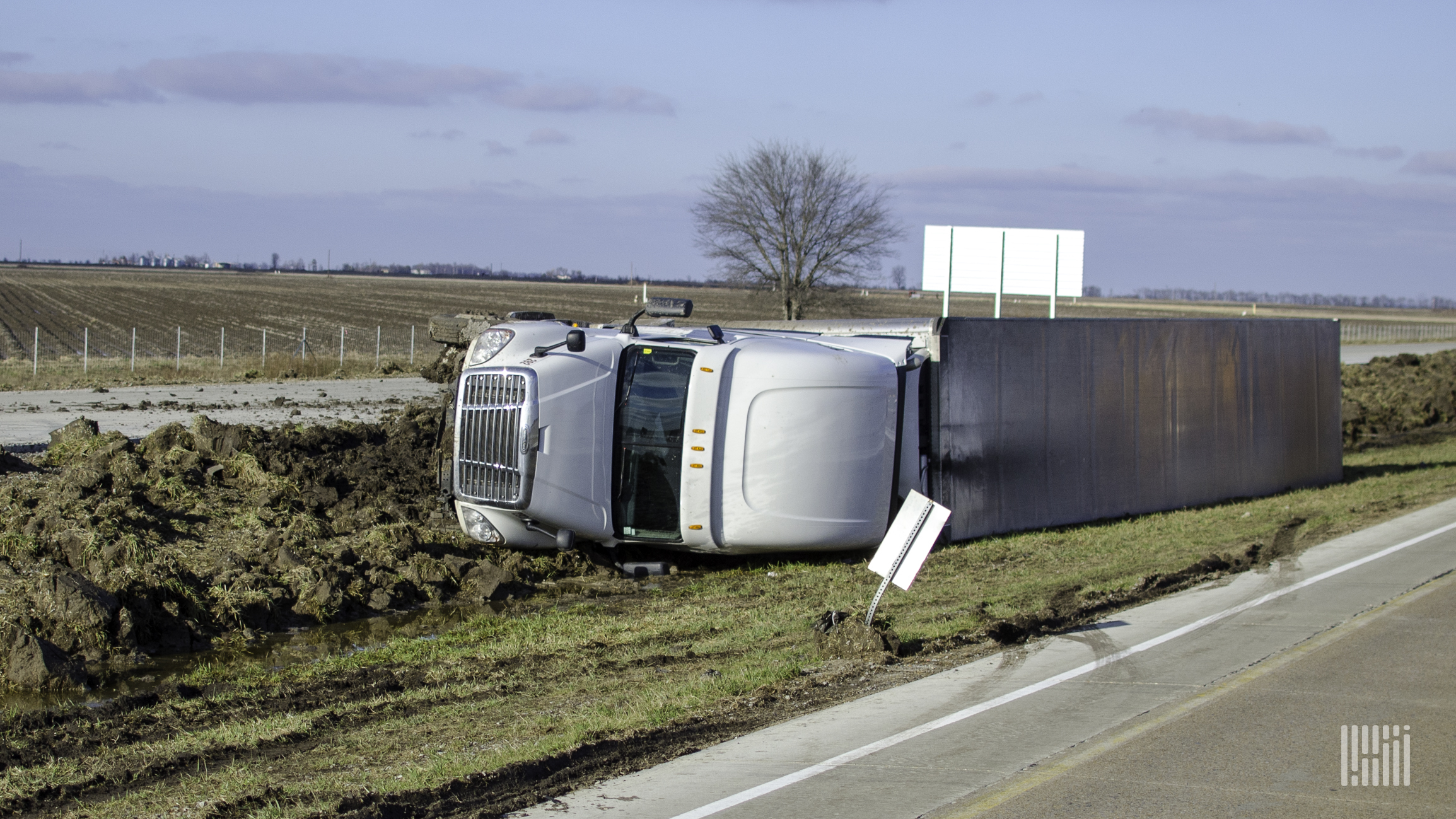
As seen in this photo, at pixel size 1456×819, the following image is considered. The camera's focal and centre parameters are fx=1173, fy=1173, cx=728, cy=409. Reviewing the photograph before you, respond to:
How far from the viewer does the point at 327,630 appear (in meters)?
9.65

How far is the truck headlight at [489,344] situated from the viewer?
11016 mm

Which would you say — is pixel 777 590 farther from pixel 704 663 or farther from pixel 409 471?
pixel 409 471

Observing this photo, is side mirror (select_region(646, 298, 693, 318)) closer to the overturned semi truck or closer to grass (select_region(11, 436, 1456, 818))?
the overturned semi truck

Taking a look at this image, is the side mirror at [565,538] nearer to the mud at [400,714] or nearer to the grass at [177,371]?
the mud at [400,714]

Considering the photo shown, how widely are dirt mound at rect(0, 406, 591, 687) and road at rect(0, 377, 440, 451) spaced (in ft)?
11.8

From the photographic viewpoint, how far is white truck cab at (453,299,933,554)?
10602 mm

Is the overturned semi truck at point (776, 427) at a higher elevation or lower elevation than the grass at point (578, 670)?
higher

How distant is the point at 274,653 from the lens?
8.94 meters

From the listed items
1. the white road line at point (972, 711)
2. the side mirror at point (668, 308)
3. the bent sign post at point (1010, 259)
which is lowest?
the white road line at point (972, 711)

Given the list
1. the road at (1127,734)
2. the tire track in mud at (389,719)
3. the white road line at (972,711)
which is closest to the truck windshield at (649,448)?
the tire track in mud at (389,719)

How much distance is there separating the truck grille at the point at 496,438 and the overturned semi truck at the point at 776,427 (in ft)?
0.05

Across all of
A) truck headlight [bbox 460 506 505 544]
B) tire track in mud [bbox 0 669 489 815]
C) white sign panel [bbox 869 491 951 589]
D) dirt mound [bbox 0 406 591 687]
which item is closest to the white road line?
white sign panel [bbox 869 491 951 589]

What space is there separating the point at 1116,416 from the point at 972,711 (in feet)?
30.5

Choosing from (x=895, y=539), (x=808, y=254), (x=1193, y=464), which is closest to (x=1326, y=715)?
(x=895, y=539)
